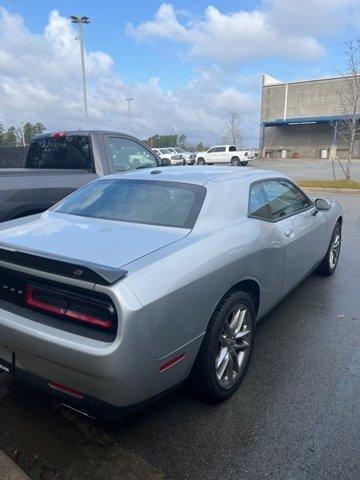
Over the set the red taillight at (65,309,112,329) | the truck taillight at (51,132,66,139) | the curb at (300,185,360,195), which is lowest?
the curb at (300,185,360,195)

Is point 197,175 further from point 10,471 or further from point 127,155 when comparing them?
point 127,155

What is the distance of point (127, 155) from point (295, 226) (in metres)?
3.06

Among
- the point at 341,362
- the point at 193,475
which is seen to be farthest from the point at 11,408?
the point at 341,362

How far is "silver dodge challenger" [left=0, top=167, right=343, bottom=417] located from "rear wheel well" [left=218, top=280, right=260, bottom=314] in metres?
0.01

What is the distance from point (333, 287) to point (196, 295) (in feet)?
10.4

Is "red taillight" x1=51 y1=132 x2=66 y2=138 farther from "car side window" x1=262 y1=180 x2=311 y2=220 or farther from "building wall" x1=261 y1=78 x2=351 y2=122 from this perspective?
"building wall" x1=261 y1=78 x2=351 y2=122

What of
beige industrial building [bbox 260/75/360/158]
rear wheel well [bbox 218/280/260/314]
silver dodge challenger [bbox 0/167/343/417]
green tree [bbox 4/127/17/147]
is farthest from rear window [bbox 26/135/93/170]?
green tree [bbox 4/127/17/147]

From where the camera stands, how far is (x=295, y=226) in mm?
3824

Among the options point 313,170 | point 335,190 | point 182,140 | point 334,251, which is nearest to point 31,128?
point 182,140

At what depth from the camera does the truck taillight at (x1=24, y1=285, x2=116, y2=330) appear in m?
2.04

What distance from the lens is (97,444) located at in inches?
93.7

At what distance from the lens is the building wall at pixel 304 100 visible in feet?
139

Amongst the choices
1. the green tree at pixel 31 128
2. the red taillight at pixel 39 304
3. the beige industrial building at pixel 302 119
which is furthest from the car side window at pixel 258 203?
the green tree at pixel 31 128

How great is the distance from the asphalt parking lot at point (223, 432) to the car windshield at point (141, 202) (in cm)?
126
